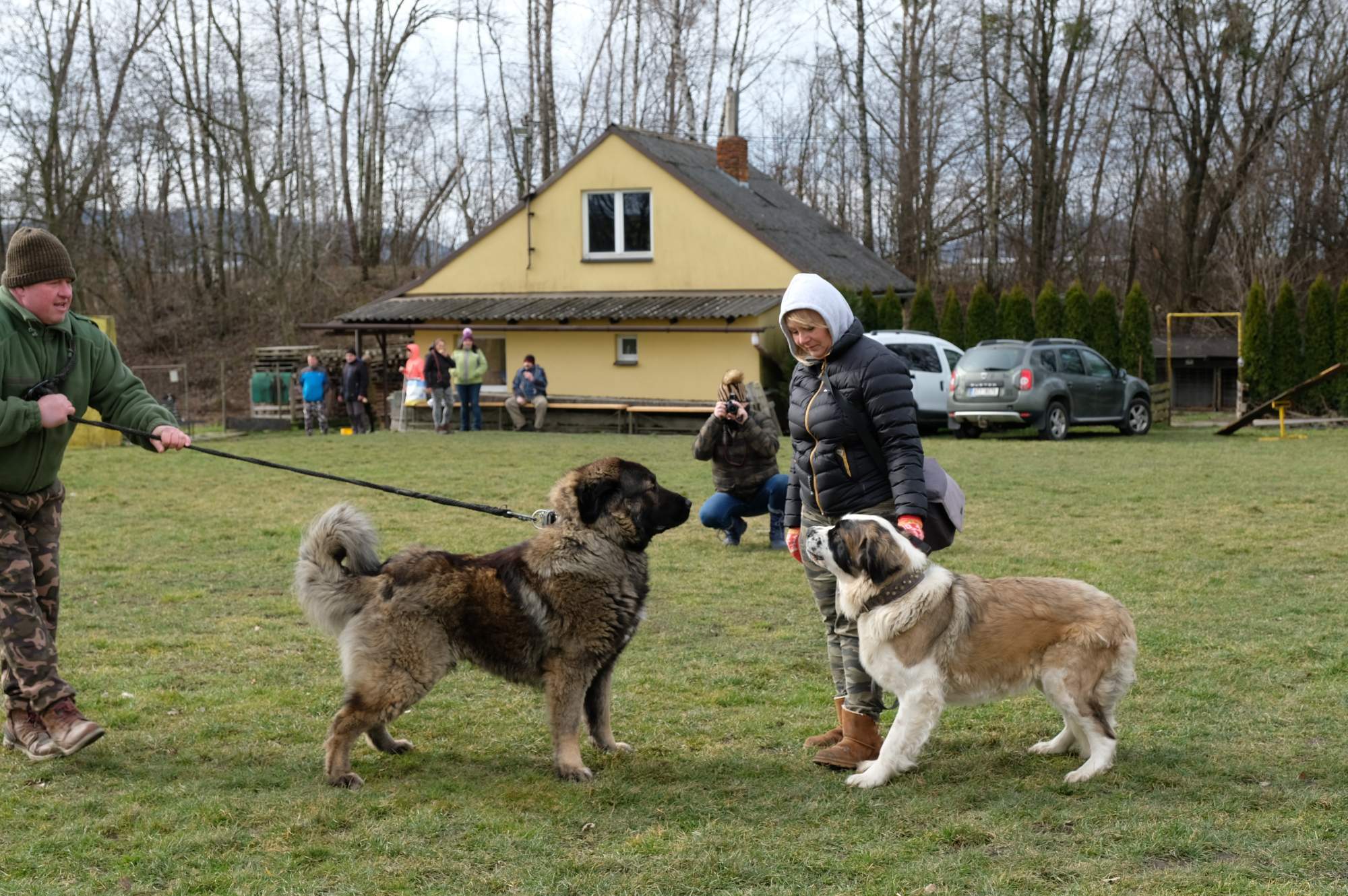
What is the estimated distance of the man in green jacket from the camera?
4836 millimetres

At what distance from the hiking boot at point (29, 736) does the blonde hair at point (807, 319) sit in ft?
11.3

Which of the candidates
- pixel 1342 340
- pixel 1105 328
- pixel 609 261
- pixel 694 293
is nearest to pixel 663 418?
pixel 694 293

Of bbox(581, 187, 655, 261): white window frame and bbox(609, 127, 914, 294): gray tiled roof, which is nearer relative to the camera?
bbox(609, 127, 914, 294): gray tiled roof

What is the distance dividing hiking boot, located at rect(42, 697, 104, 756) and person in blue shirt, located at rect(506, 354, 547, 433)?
20.4m

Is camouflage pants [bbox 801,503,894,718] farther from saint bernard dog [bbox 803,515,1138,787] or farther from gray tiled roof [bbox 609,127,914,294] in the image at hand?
gray tiled roof [bbox 609,127,914,294]

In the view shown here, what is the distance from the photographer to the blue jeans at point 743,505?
9.69 metres

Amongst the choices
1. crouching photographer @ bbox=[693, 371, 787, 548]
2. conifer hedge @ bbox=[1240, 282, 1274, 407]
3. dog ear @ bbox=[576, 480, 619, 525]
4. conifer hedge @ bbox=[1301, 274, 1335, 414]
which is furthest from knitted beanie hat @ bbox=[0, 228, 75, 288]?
conifer hedge @ bbox=[1301, 274, 1335, 414]

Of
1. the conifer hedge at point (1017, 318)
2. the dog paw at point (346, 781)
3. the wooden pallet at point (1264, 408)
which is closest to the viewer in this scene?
the dog paw at point (346, 781)

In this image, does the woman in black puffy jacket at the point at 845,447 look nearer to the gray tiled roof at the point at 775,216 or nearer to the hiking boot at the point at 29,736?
the hiking boot at the point at 29,736

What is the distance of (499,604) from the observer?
4.98 metres

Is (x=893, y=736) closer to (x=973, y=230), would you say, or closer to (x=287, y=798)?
(x=287, y=798)

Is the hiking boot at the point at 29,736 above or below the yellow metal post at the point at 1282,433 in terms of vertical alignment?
below

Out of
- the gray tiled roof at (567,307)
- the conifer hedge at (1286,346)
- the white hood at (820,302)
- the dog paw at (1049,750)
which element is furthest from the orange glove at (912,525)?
the conifer hedge at (1286,346)

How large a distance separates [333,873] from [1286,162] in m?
34.2
